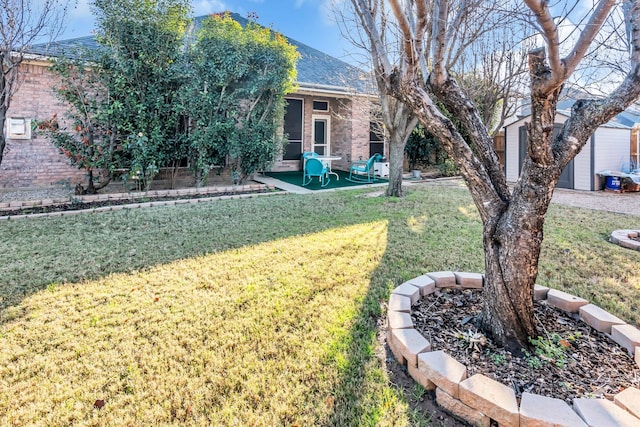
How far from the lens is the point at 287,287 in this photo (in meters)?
3.62

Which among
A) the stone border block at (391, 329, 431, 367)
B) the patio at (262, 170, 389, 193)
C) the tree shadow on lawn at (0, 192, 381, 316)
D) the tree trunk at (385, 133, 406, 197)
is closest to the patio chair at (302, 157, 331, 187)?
the patio at (262, 170, 389, 193)

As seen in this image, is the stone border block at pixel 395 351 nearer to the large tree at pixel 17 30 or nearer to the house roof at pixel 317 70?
the house roof at pixel 317 70

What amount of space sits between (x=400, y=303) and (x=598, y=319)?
1.43 metres

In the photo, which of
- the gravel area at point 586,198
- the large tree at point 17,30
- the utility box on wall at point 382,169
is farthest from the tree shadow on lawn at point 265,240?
the utility box on wall at point 382,169

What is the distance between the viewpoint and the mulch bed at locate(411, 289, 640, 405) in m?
2.08

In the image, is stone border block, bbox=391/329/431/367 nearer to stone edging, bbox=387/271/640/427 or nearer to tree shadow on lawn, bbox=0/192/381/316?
stone edging, bbox=387/271/640/427

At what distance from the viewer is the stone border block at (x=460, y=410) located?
188 cm

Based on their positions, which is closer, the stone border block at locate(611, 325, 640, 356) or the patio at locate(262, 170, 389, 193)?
the stone border block at locate(611, 325, 640, 356)

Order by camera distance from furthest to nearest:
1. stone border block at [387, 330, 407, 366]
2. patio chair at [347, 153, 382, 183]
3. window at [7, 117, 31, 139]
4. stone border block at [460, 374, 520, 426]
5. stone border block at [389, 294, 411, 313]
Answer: patio chair at [347, 153, 382, 183] < window at [7, 117, 31, 139] < stone border block at [389, 294, 411, 313] < stone border block at [387, 330, 407, 366] < stone border block at [460, 374, 520, 426]

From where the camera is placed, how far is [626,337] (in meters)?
2.38

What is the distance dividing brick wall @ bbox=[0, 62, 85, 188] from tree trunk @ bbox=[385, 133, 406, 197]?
8.22 metres

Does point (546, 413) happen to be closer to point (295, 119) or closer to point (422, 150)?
point (295, 119)

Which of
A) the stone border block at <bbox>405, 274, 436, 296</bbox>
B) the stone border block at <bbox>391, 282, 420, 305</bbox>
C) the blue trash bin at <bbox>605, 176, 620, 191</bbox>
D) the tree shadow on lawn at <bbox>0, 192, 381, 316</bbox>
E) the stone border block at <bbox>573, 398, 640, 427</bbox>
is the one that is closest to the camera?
the stone border block at <bbox>573, 398, 640, 427</bbox>

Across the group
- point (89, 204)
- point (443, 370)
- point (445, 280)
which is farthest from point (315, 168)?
point (443, 370)
